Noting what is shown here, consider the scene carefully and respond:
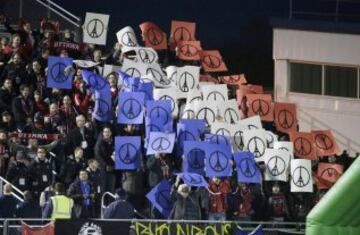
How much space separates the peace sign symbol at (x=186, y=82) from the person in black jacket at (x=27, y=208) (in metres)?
6.87

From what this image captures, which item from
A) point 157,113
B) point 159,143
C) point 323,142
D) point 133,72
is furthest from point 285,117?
point 159,143

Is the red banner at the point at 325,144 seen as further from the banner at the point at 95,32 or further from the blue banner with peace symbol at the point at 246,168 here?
the banner at the point at 95,32

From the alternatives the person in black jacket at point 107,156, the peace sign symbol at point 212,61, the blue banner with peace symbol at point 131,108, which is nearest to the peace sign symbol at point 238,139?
the blue banner with peace symbol at point 131,108

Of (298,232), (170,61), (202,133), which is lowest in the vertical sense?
(298,232)

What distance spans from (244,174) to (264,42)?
1131 cm

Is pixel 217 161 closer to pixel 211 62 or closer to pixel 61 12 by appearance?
pixel 211 62

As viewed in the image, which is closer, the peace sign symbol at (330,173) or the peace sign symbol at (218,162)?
the peace sign symbol at (218,162)

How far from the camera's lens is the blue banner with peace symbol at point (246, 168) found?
24812 mm

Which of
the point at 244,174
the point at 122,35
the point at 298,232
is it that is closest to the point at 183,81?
the point at 122,35

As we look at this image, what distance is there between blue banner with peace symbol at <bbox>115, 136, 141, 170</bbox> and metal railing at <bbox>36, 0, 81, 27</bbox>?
7290 mm

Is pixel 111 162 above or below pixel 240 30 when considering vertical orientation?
below

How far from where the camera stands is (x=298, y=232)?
22.7 metres

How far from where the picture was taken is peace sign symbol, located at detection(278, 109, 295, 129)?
29406 millimetres

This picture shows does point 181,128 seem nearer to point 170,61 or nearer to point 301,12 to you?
point 170,61
